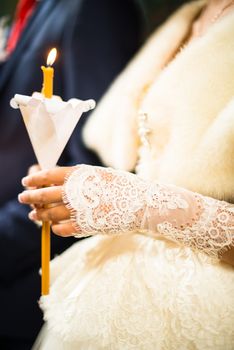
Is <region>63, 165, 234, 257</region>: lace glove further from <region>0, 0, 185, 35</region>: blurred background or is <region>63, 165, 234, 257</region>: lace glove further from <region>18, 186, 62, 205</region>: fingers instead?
<region>0, 0, 185, 35</region>: blurred background

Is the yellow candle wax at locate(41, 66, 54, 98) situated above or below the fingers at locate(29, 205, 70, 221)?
above

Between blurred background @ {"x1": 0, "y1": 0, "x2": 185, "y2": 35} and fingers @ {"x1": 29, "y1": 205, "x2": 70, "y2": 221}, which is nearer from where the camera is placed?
fingers @ {"x1": 29, "y1": 205, "x2": 70, "y2": 221}

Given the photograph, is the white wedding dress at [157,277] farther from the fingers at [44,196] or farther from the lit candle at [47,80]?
the lit candle at [47,80]

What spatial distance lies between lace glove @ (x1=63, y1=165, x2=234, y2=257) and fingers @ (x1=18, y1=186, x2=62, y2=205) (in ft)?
0.09

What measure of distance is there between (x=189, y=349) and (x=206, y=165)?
0.30 meters

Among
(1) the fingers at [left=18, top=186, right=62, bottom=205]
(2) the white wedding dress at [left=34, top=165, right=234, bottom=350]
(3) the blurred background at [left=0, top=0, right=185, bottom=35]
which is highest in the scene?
(3) the blurred background at [left=0, top=0, right=185, bottom=35]

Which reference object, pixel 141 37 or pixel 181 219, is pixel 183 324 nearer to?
pixel 181 219

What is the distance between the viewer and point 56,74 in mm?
1160

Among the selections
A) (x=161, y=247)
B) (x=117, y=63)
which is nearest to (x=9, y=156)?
(x=117, y=63)

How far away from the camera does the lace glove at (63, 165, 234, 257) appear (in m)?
0.58

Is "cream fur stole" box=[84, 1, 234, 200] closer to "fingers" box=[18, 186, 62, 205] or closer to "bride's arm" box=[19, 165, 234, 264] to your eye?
"bride's arm" box=[19, 165, 234, 264]

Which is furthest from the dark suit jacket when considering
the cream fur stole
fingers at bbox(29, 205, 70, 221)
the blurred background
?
fingers at bbox(29, 205, 70, 221)

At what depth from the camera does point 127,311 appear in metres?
0.61

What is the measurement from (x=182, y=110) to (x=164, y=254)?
267mm
